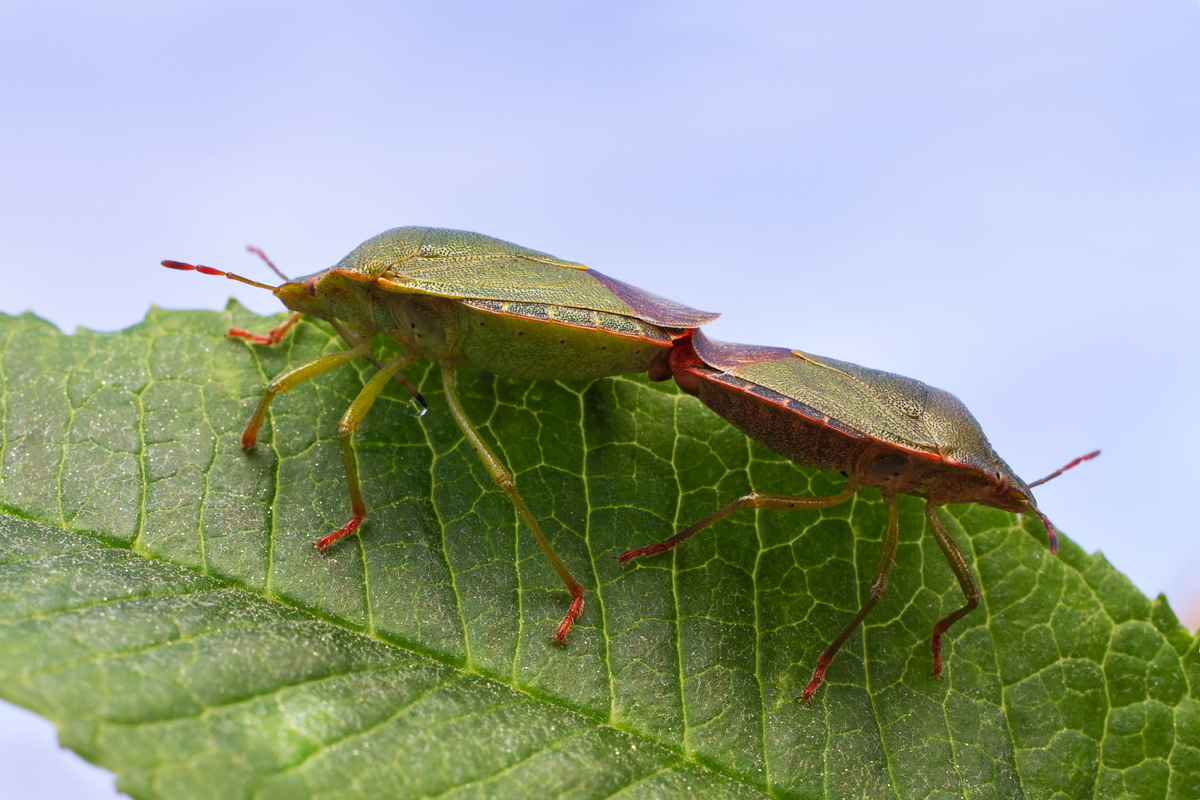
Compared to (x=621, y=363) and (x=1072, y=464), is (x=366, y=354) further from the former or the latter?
(x=1072, y=464)

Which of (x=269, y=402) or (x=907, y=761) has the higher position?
(x=269, y=402)

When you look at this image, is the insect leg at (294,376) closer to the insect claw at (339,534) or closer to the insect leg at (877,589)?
the insect claw at (339,534)

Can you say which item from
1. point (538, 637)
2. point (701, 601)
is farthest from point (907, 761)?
point (538, 637)

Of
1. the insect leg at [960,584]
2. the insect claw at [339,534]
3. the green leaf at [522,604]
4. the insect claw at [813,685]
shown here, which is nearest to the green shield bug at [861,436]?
the insect leg at [960,584]

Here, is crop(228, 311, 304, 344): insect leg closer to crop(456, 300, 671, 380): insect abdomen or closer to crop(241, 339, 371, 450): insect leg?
crop(241, 339, 371, 450): insect leg

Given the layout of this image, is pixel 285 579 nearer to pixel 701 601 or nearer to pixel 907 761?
pixel 701 601

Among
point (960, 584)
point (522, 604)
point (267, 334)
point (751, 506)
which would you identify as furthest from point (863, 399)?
point (267, 334)
